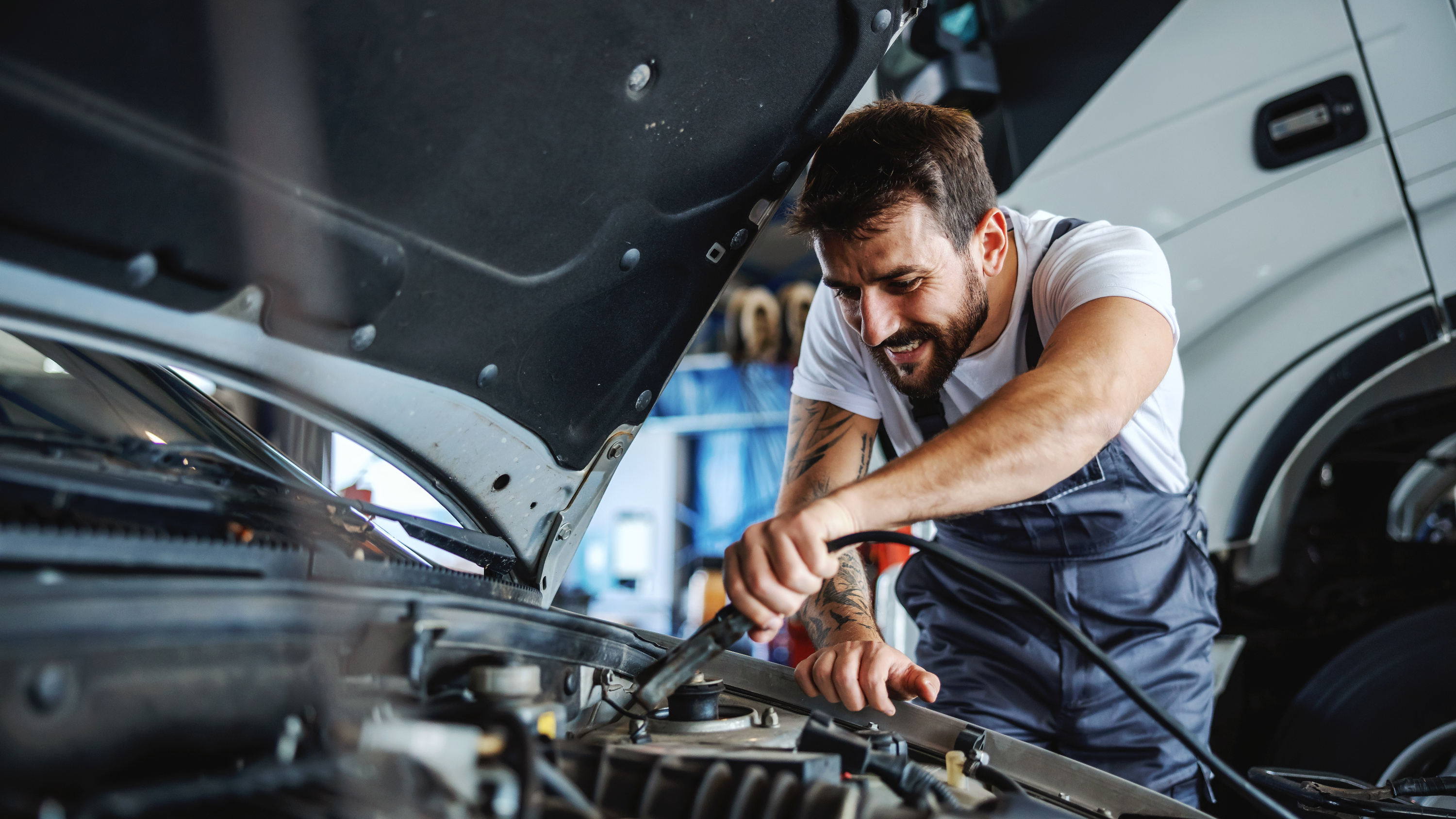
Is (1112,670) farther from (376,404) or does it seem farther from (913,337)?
(376,404)

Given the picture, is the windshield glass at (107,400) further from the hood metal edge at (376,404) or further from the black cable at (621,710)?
the black cable at (621,710)

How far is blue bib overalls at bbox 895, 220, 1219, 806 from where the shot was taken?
1.31 meters

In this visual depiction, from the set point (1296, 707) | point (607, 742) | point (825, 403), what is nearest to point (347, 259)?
point (607, 742)

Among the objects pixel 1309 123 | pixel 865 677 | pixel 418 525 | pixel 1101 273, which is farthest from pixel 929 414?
pixel 1309 123

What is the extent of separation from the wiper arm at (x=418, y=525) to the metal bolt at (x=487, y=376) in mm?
156

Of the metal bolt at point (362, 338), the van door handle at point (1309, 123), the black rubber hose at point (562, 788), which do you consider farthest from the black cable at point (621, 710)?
the van door handle at point (1309, 123)

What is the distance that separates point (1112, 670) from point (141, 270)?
84cm

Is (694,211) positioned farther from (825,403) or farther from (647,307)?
(825,403)

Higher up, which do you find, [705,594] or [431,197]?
[431,197]

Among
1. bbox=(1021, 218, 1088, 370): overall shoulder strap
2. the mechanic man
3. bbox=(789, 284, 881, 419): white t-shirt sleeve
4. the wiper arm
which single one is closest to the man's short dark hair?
the mechanic man

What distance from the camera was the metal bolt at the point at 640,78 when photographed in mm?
855

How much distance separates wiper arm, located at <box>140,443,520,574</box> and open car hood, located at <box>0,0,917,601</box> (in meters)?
0.04

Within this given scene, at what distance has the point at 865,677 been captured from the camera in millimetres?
1009

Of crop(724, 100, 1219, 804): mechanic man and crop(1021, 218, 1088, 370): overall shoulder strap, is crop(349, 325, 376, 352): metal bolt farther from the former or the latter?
crop(1021, 218, 1088, 370): overall shoulder strap
